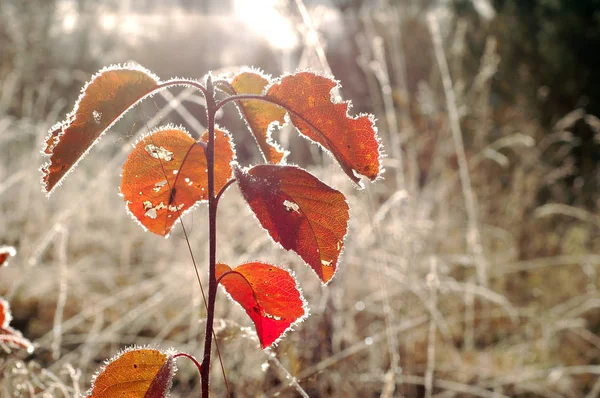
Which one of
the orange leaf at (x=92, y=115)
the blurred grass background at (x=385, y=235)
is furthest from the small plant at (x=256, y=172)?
the blurred grass background at (x=385, y=235)

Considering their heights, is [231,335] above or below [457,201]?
below

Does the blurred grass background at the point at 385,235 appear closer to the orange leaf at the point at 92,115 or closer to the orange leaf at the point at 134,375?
the orange leaf at the point at 92,115

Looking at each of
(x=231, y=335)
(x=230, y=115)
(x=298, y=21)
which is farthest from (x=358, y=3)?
(x=231, y=335)

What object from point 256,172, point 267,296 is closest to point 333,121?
point 256,172

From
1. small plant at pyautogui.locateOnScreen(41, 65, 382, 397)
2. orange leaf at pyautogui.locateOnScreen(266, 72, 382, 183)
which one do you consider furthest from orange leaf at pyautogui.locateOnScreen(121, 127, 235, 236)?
orange leaf at pyautogui.locateOnScreen(266, 72, 382, 183)

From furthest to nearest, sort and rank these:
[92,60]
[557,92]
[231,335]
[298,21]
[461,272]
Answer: [92,60]
[557,92]
[461,272]
[298,21]
[231,335]

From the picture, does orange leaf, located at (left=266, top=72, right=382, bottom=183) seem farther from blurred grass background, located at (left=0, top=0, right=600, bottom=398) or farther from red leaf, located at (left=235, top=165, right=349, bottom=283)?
blurred grass background, located at (left=0, top=0, right=600, bottom=398)

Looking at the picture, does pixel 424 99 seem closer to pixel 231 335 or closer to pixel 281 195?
pixel 231 335

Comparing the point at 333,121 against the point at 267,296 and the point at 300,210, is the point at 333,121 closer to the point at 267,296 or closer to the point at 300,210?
the point at 300,210
